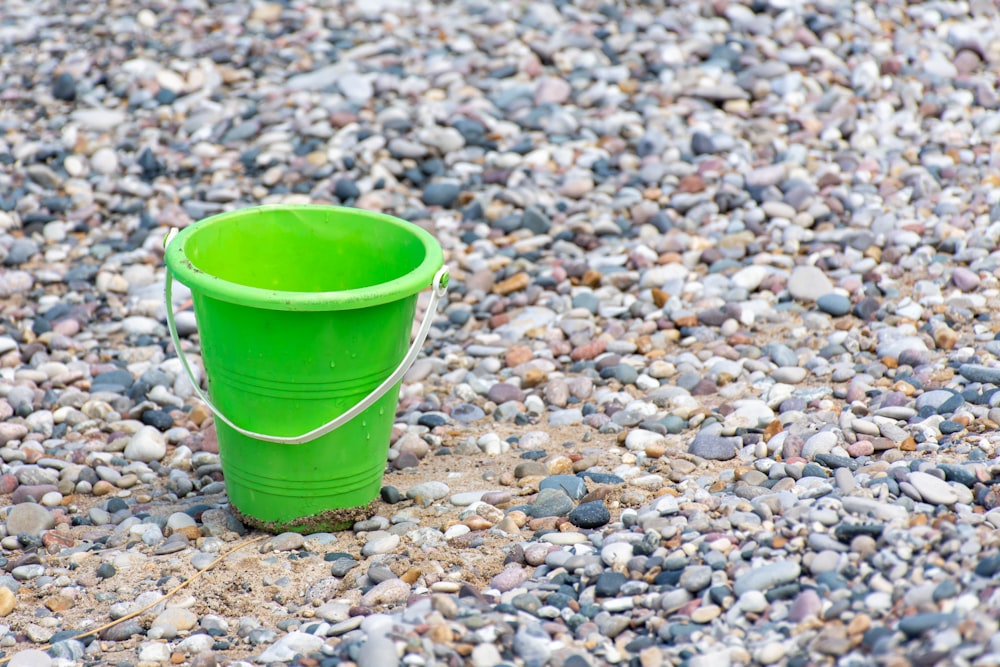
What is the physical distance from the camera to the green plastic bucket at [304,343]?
2.39 metres

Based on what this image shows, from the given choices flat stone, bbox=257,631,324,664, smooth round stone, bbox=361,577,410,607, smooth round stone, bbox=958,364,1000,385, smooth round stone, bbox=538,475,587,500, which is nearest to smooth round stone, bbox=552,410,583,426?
smooth round stone, bbox=538,475,587,500

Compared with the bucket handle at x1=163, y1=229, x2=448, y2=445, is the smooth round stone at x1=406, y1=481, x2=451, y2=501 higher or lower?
lower

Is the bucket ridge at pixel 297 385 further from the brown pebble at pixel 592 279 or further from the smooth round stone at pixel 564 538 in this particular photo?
the brown pebble at pixel 592 279

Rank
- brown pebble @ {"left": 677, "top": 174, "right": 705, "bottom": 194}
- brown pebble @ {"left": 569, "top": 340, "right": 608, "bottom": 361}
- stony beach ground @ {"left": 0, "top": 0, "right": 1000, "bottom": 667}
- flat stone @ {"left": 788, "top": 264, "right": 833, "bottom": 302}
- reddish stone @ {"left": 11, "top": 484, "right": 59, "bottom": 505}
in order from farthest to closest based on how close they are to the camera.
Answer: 1. brown pebble @ {"left": 677, "top": 174, "right": 705, "bottom": 194}
2. flat stone @ {"left": 788, "top": 264, "right": 833, "bottom": 302}
3. brown pebble @ {"left": 569, "top": 340, "right": 608, "bottom": 361}
4. reddish stone @ {"left": 11, "top": 484, "right": 59, "bottom": 505}
5. stony beach ground @ {"left": 0, "top": 0, "right": 1000, "bottom": 667}

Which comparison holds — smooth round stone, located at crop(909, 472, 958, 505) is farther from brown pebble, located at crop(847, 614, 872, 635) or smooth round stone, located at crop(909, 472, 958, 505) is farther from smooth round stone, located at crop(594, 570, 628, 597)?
smooth round stone, located at crop(594, 570, 628, 597)

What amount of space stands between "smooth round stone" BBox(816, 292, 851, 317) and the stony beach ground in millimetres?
68

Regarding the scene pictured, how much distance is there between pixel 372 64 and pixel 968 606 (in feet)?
14.1

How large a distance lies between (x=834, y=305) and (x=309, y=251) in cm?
180

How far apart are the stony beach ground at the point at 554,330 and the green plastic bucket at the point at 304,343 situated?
0.14 meters

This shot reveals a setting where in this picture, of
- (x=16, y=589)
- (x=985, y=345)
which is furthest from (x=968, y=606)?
(x=16, y=589)

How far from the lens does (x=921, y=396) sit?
284cm

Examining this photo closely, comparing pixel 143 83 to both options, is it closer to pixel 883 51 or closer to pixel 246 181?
pixel 246 181

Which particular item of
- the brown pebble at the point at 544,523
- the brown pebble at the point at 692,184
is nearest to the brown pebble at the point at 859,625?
the brown pebble at the point at 544,523

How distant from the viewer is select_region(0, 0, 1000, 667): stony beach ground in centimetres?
210
